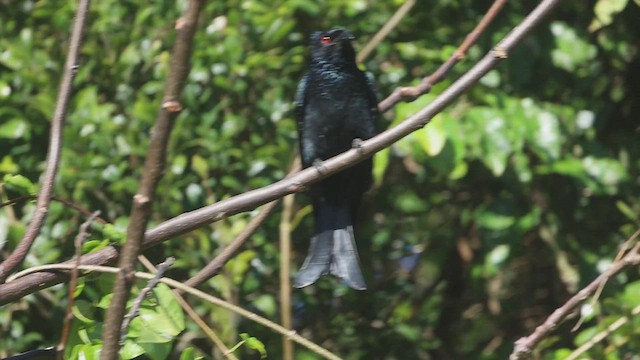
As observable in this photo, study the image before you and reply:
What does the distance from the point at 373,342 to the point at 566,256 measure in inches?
24.5

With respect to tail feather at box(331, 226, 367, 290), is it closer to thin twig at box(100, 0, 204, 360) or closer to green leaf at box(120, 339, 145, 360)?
green leaf at box(120, 339, 145, 360)

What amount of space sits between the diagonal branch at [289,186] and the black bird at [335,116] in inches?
35.8

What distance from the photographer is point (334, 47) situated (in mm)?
2545

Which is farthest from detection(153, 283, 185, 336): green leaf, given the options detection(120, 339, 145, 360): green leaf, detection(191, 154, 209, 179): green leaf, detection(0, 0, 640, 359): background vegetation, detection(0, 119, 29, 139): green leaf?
detection(0, 119, 29, 139): green leaf

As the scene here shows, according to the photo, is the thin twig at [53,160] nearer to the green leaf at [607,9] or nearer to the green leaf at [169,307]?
the green leaf at [169,307]

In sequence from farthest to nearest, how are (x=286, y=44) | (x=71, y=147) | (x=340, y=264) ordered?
(x=286, y=44)
(x=71, y=147)
(x=340, y=264)

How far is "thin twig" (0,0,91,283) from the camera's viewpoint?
4.47 feet

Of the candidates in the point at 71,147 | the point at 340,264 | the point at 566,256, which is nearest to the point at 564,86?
the point at 566,256

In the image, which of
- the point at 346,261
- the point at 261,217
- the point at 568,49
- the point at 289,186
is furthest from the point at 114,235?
the point at 568,49

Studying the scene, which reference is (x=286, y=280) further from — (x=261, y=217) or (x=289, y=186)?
(x=289, y=186)

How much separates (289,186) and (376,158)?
96cm

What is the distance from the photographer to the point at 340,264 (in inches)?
88.2

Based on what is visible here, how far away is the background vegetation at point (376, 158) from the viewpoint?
2557 mm

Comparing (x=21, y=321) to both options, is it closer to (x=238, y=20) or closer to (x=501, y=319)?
(x=238, y=20)
